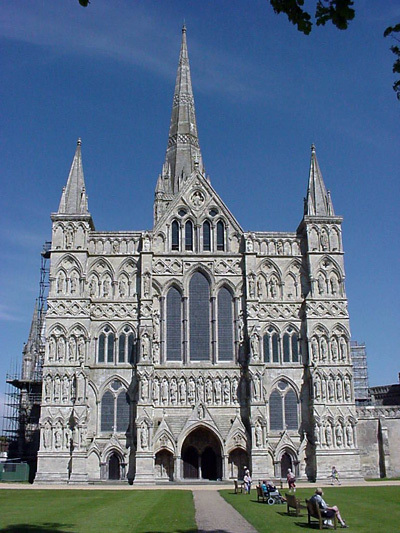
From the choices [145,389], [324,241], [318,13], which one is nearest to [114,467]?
[145,389]

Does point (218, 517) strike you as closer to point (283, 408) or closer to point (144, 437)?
point (144, 437)

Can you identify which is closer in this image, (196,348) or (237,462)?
(237,462)

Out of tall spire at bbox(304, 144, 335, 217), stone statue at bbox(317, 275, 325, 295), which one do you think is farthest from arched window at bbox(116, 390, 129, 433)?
tall spire at bbox(304, 144, 335, 217)

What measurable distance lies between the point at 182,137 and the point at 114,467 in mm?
35130

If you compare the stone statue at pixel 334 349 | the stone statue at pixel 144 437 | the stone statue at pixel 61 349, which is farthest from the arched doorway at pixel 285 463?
the stone statue at pixel 61 349

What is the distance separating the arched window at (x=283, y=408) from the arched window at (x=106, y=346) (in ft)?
38.4

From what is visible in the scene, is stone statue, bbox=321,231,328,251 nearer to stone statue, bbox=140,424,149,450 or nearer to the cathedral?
the cathedral

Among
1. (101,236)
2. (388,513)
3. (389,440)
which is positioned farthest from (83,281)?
(388,513)

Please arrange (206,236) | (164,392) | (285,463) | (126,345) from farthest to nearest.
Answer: (206,236)
(126,345)
(164,392)
(285,463)

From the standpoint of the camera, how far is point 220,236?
162 ft

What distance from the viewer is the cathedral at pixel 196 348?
4347 cm

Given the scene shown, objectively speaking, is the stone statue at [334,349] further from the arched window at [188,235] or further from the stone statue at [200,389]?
the arched window at [188,235]

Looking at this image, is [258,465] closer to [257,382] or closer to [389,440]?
[257,382]

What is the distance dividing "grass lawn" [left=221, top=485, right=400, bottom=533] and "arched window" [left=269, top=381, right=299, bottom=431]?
37.7ft
